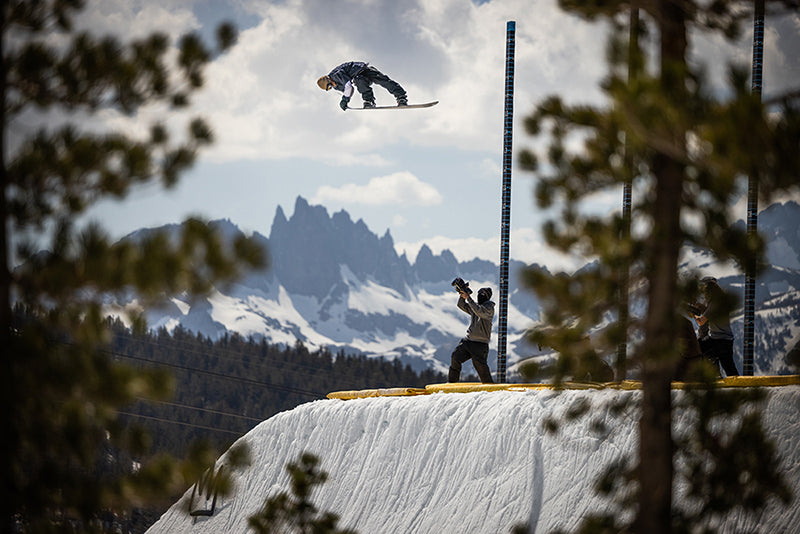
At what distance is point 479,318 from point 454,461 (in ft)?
8.44

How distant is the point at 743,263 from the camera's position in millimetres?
6227

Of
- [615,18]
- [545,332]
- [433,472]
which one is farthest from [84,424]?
[433,472]

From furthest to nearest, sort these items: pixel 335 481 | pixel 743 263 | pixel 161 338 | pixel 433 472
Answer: pixel 161 338 → pixel 335 481 → pixel 433 472 → pixel 743 263

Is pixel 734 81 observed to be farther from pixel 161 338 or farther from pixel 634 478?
pixel 161 338

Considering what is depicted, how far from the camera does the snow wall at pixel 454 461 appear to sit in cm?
972

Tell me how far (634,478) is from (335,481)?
294 inches

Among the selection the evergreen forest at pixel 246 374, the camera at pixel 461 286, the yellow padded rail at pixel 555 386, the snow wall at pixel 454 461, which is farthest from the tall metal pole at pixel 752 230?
the evergreen forest at pixel 246 374

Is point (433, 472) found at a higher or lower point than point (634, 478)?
lower

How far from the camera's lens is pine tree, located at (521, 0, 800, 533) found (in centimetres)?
554

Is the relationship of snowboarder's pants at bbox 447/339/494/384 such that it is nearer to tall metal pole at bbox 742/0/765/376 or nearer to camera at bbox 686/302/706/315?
camera at bbox 686/302/706/315

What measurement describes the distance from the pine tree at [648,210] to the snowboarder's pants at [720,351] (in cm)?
481

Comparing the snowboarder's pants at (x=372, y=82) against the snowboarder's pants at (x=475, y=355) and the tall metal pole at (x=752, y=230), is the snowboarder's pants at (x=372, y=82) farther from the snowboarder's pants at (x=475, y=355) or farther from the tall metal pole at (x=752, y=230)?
the tall metal pole at (x=752, y=230)

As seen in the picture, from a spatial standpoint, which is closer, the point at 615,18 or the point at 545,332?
the point at 545,332

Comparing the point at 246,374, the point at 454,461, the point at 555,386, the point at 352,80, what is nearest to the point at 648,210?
the point at 555,386
